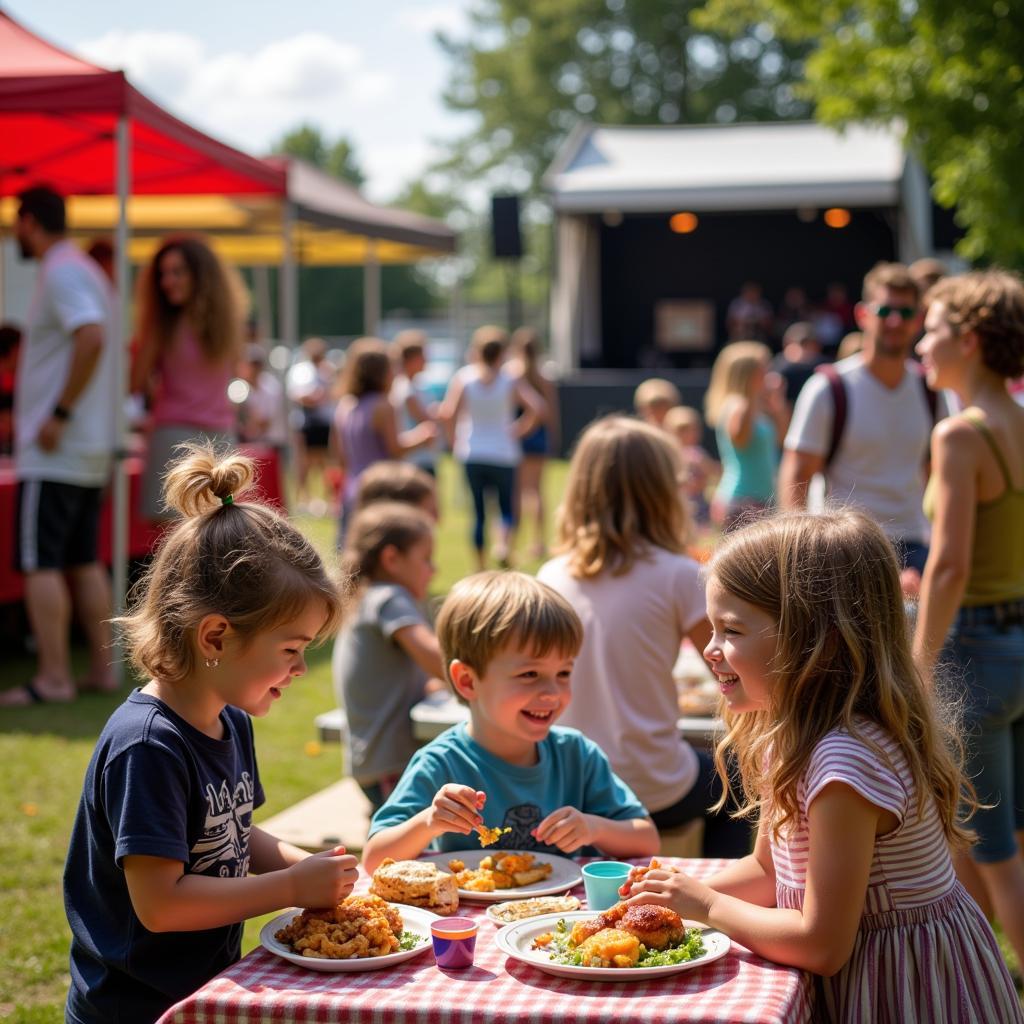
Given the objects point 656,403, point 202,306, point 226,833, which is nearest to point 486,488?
point 656,403

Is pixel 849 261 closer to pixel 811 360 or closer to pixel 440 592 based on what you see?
pixel 811 360

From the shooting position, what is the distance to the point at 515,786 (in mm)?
2629

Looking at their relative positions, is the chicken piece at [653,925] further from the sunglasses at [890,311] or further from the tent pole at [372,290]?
the tent pole at [372,290]

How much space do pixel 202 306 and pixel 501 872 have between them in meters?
4.96

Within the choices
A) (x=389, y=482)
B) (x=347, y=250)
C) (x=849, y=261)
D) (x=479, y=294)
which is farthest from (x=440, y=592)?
(x=479, y=294)

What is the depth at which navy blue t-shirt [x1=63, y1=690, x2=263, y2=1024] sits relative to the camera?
6.72ft

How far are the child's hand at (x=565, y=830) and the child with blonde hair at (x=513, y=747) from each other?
31 millimetres

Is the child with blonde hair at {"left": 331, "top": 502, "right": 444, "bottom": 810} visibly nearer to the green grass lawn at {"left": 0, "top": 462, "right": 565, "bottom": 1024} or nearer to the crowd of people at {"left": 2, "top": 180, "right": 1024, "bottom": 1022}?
the crowd of people at {"left": 2, "top": 180, "right": 1024, "bottom": 1022}

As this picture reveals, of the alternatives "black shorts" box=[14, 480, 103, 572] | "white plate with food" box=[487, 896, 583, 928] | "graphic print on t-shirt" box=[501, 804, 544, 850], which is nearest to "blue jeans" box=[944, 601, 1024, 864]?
"graphic print on t-shirt" box=[501, 804, 544, 850]

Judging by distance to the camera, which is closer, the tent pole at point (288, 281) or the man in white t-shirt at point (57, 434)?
the man in white t-shirt at point (57, 434)

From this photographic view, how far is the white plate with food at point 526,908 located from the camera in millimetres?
2142

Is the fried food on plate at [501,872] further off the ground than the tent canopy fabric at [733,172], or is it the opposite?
the tent canopy fabric at [733,172]

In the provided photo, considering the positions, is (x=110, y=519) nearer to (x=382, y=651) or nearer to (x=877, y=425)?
(x=382, y=651)

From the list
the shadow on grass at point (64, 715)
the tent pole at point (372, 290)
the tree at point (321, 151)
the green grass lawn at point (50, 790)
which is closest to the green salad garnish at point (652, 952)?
the green grass lawn at point (50, 790)
